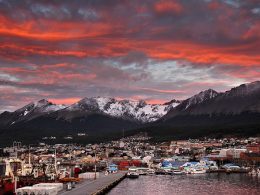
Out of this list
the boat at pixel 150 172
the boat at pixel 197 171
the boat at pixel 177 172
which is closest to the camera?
the boat at pixel 177 172

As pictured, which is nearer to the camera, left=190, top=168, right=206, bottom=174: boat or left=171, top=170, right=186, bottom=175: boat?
left=171, top=170, right=186, bottom=175: boat

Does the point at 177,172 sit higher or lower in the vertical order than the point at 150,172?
lower

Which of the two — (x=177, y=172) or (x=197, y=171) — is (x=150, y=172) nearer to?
(x=177, y=172)

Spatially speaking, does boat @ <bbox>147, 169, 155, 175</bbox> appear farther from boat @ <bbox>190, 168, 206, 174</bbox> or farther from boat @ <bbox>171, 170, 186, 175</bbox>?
boat @ <bbox>190, 168, 206, 174</bbox>

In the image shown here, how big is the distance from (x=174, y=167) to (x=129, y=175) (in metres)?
42.7

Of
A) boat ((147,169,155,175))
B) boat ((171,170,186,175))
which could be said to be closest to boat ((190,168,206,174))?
boat ((171,170,186,175))

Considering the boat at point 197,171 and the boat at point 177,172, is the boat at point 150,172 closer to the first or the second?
the boat at point 177,172

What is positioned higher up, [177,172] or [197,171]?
[197,171]

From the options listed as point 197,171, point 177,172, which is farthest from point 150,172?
point 197,171

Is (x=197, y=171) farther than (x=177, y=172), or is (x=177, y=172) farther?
(x=197, y=171)

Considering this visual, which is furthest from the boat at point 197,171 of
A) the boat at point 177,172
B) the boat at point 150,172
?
the boat at point 150,172

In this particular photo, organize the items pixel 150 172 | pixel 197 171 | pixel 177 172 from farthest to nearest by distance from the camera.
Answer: pixel 150 172 < pixel 197 171 < pixel 177 172

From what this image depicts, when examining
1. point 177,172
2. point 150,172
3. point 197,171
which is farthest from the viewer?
point 150,172

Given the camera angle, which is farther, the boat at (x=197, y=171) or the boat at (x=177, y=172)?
the boat at (x=197, y=171)
